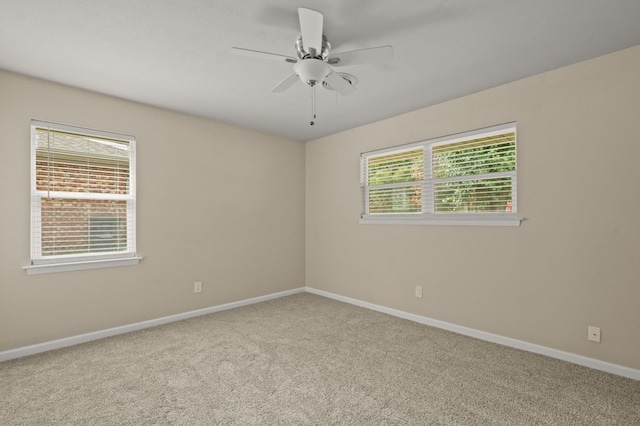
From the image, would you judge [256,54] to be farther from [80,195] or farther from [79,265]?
[79,265]

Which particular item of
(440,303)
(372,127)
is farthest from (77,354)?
(372,127)

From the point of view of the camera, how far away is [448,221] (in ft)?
11.2

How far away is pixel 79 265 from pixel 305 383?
2.41 meters

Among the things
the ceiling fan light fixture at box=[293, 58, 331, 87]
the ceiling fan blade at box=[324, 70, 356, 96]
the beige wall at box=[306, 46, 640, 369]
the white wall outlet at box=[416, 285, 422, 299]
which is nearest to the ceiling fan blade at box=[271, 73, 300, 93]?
the ceiling fan light fixture at box=[293, 58, 331, 87]

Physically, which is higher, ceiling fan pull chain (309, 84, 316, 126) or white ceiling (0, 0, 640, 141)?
white ceiling (0, 0, 640, 141)

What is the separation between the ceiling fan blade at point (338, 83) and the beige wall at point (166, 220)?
2265mm

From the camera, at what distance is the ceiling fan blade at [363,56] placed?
191 cm

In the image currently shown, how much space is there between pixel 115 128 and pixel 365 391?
3.36m

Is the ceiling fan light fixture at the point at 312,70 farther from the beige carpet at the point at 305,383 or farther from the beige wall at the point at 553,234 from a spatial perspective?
the beige carpet at the point at 305,383

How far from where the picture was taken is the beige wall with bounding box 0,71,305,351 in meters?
2.75

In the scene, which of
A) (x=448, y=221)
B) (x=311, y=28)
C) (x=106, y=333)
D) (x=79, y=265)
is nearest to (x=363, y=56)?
(x=311, y=28)

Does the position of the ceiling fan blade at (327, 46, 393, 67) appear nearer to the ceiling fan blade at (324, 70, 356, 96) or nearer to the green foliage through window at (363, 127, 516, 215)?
the ceiling fan blade at (324, 70, 356, 96)

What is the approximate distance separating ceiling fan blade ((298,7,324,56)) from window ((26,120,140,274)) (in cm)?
246

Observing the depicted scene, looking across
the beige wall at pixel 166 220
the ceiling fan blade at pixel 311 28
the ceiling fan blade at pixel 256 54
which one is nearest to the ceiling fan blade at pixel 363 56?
the ceiling fan blade at pixel 311 28
